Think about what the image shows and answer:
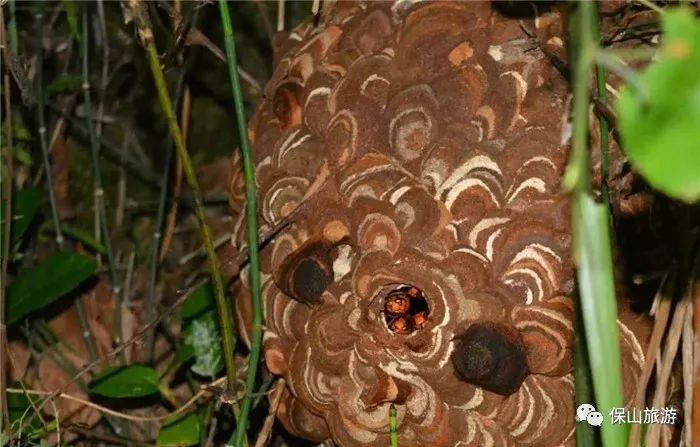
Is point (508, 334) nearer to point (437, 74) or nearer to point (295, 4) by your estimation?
point (437, 74)

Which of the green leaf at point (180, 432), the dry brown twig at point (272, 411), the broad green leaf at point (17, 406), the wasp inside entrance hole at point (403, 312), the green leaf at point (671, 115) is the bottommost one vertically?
the green leaf at point (180, 432)

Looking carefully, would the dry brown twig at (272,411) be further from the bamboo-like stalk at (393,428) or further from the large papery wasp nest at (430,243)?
the bamboo-like stalk at (393,428)

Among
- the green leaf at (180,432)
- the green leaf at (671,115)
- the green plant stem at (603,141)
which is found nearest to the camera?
the green leaf at (671,115)

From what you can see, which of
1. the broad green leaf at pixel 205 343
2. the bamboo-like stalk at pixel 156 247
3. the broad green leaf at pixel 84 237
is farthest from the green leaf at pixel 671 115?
the broad green leaf at pixel 84 237

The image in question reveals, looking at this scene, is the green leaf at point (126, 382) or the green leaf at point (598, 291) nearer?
the green leaf at point (598, 291)

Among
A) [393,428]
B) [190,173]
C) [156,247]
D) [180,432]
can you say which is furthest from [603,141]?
[156,247]

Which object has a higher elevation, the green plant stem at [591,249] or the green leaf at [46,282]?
the green plant stem at [591,249]

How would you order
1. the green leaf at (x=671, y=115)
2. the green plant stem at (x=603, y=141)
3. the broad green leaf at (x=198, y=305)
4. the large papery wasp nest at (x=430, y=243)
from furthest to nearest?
the broad green leaf at (x=198, y=305)
the large papery wasp nest at (x=430, y=243)
the green plant stem at (x=603, y=141)
the green leaf at (x=671, y=115)

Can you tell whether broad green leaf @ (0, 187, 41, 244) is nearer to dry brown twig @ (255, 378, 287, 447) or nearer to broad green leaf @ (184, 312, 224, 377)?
broad green leaf @ (184, 312, 224, 377)
